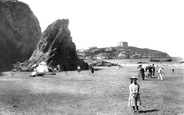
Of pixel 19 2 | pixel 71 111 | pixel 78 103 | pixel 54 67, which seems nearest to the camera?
pixel 71 111

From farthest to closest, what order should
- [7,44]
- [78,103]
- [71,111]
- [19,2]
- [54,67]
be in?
[19,2], [7,44], [54,67], [78,103], [71,111]

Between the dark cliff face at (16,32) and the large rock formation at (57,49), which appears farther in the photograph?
the dark cliff face at (16,32)

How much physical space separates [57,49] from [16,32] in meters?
31.5

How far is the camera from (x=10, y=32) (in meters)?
75.9

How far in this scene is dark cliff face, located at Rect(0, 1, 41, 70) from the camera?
73.7 metres

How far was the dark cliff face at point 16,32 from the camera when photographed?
73688 millimetres

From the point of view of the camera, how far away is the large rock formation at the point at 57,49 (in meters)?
51.3

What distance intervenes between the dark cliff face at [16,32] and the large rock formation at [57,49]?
19662mm

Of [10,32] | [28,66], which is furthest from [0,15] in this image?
[28,66]

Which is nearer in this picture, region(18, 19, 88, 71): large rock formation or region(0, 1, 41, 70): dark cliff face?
region(18, 19, 88, 71): large rock formation

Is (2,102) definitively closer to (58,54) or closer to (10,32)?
(58,54)

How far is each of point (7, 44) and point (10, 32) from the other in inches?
174

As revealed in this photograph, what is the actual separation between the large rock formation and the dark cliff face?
64.5ft

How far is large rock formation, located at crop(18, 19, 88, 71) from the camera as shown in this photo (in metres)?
51.3
